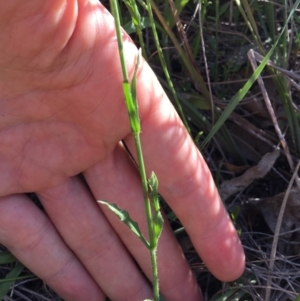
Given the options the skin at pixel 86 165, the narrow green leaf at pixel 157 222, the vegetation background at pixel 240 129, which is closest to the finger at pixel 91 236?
the skin at pixel 86 165

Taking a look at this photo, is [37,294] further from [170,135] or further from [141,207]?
[170,135]

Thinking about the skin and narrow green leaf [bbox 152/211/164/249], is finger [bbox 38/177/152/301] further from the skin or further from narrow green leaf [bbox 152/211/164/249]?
narrow green leaf [bbox 152/211/164/249]

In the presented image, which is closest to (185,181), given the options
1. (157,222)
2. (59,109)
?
(59,109)

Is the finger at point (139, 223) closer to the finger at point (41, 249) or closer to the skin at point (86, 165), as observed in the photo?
the skin at point (86, 165)

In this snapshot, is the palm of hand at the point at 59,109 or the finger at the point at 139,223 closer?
the palm of hand at the point at 59,109

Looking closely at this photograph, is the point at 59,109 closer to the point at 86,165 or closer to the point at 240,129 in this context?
the point at 86,165

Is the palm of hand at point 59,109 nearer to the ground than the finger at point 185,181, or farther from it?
farther from it

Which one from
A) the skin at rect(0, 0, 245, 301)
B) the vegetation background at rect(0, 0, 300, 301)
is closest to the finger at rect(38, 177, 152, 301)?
the skin at rect(0, 0, 245, 301)
